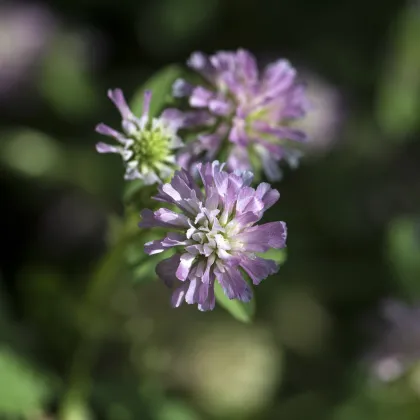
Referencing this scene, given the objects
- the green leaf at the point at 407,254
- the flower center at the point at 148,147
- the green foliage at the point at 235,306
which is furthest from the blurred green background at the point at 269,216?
the flower center at the point at 148,147

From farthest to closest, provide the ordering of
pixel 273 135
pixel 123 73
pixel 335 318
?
pixel 123 73 < pixel 335 318 < pixel 273 135

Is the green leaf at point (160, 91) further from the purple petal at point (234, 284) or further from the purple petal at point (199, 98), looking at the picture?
the purple petal at point (234, 284)

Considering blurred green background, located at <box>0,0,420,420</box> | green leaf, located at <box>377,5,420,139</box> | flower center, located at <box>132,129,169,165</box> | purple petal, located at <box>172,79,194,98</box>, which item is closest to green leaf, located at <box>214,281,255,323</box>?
flower center, located at <box>132,129,169,165</box>

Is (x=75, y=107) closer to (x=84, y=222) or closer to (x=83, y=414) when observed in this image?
(x=84, y=222)

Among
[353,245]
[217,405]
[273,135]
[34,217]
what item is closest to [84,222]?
[34,217]

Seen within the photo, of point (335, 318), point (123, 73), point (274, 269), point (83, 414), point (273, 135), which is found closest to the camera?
point (274, 269)
